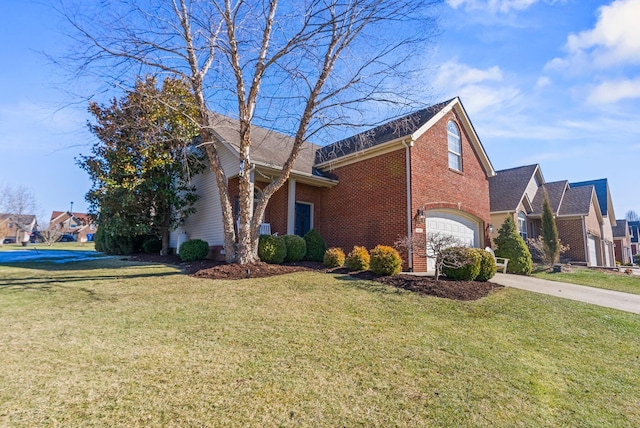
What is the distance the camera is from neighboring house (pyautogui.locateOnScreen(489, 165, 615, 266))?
61.8 ft

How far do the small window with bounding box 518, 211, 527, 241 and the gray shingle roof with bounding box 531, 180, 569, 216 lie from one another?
1.03 m

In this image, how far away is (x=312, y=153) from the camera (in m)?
16.6

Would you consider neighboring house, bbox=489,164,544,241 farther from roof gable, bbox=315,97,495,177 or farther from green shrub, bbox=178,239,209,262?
green shrub, bbox=178,239,209,262

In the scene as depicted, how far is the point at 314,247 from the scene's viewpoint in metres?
11.9

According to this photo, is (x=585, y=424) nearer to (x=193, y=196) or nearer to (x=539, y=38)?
(x=539, y=38)

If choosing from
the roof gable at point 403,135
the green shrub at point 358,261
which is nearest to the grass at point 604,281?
the roof gable at point 403,135

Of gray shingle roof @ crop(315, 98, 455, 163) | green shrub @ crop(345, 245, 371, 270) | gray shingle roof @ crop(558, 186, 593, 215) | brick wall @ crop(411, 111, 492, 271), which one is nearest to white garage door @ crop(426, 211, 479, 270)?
brick wall @ crop(411, 111, 492, 271)

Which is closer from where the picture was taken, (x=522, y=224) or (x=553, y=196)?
(x=522, y=224)

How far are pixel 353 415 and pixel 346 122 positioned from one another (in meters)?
7.50

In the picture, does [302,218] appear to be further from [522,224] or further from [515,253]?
[522,224]

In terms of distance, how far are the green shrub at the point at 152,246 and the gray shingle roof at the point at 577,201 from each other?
24022 millimetres

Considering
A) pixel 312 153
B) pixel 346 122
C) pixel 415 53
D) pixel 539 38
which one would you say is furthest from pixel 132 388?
pixel 312 153

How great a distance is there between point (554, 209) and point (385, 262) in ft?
58.1

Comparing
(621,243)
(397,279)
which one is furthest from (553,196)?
(397,279)
